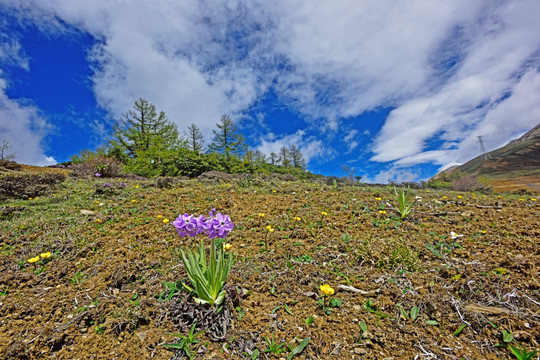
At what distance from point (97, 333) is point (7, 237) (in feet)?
10.1

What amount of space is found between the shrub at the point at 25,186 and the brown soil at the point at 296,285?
9.85 ft

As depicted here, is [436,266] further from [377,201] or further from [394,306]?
[377,201]

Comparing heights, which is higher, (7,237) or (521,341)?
(7,237)

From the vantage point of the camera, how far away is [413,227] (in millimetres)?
3350

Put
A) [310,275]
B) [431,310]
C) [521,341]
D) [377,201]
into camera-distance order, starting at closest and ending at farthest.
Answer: [521,341] < [431,310] < [310,275] < [377,201]

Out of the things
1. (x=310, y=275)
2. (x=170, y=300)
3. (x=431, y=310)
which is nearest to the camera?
(x=431, y=310)

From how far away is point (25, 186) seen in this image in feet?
20.9

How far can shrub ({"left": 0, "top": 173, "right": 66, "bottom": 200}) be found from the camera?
601 centimetres

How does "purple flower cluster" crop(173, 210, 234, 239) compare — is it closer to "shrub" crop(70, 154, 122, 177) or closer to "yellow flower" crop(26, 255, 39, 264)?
"yellow flower" crop(26, 255, 39, 264)

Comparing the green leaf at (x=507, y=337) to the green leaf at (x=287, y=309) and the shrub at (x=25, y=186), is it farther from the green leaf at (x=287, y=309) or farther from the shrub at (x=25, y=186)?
the shrub at (x=25, y=186)

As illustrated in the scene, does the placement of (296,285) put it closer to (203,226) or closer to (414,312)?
(414,312)

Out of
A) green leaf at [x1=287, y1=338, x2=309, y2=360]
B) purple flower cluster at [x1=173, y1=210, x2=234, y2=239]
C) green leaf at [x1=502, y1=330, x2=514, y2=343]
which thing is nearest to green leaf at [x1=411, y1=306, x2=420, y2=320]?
green leaf at [x1=502, y1=330, x2=514, y2=343]

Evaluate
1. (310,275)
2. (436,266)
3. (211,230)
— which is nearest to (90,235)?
(211,230)

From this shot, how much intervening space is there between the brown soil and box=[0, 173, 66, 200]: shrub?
300cm
